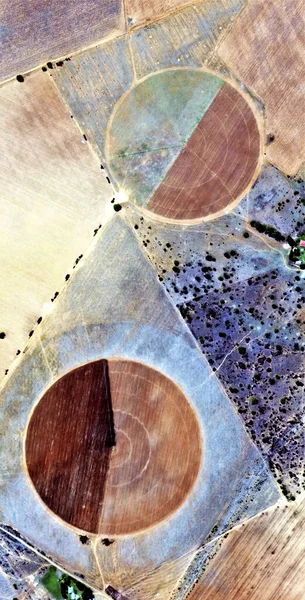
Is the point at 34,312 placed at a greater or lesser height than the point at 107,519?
greater

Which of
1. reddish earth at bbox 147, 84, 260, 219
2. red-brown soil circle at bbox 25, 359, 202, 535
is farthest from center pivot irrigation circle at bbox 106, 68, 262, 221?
red-brown soil circle at bbox 25, 359, 202, 535

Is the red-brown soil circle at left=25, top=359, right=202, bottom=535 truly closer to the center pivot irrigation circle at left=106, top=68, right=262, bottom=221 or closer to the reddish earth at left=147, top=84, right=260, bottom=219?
the reddish earth at left=147, top=84, right=260, bottom=219

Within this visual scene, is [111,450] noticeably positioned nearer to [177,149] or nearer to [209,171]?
[209,171]

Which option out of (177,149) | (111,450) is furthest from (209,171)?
(111,450)

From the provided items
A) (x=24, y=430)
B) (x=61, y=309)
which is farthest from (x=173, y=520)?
(x=61, y=309)

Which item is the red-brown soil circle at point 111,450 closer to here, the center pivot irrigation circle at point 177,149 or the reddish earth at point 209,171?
the reddish earth at point 209,171

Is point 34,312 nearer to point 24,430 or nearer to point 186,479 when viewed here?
point 24,430
